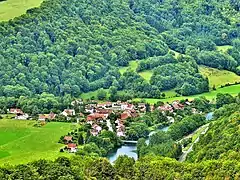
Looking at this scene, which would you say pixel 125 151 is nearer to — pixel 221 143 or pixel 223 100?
pixel 221 143

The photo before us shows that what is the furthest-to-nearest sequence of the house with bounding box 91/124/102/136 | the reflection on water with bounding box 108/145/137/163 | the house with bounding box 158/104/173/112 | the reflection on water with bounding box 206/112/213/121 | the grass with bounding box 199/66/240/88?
the grass with bounding box 199/66/240/88
the house with bounding box 158/104/173/112
the reflection on water with bounding box 206/112/213/121
the house with bounding box 91/124/102/136
the reflection on water with bounding box 108/145/137/163

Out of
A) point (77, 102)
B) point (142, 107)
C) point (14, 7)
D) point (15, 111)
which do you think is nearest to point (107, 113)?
point (142, 107)

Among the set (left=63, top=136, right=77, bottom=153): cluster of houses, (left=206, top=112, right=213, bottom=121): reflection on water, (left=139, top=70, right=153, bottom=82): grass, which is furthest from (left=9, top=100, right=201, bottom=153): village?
(left=139, top=70, right=153, bottom=82): grass

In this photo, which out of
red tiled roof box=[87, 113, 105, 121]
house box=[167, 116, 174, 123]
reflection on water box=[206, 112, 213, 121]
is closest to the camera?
red tiled roof box=[87, 113, 105, 121]

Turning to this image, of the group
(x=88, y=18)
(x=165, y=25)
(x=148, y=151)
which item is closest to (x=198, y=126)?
(x=148, y=151)

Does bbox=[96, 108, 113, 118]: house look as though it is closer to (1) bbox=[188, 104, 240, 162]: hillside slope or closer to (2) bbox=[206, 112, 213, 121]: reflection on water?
(2) bbox=[206, 112, 213, 121]: reflection on water

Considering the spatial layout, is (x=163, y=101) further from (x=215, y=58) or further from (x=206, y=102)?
(x=215, y=58)

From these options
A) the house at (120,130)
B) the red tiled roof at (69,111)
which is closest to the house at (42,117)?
the red tiled roof at (69,111)

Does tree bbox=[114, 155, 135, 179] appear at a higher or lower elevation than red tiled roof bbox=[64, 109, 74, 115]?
higher
